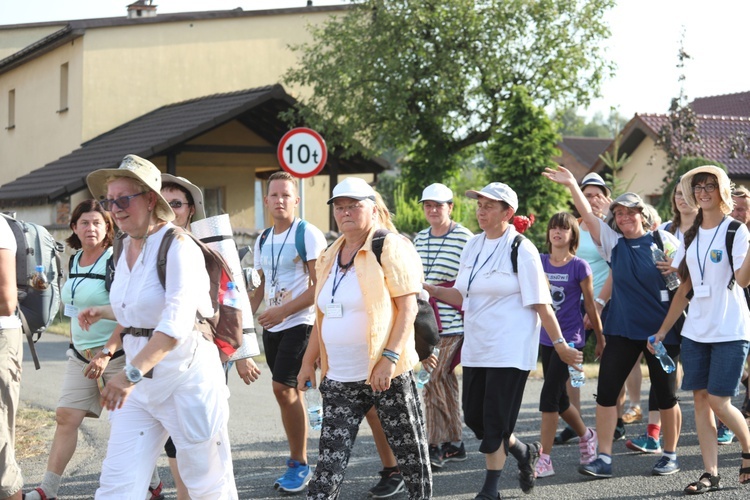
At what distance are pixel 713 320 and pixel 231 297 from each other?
3435 mm

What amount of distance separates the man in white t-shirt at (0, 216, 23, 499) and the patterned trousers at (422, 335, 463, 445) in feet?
10.9

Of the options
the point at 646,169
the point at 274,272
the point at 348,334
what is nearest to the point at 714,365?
the point at 348,334

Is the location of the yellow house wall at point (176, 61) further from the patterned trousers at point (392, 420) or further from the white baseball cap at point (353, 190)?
the patterned trousers at point (392, 420)

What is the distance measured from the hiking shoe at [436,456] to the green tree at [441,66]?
15.6 meters

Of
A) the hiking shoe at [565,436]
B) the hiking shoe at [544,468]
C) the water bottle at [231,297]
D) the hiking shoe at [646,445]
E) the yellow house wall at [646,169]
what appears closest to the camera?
the water bottle at [231,297]

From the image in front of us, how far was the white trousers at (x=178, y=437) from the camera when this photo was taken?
15.1 feet

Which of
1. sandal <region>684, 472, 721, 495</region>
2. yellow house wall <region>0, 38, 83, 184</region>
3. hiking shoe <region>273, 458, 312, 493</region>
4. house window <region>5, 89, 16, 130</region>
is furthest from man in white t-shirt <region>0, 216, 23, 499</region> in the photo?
house window <region>5, 89, 16, 130</region>

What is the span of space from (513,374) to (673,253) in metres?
2.30

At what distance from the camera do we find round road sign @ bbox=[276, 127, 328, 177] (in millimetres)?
12172

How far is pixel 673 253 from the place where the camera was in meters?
8.07

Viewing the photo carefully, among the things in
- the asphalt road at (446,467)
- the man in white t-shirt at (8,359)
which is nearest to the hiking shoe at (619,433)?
the asphalt road at (446,467)

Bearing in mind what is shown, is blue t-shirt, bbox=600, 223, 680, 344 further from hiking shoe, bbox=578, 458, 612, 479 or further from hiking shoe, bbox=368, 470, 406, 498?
hiking shoe, bbox=368, 470, 406, 498

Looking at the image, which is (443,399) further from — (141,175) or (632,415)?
(141,175)

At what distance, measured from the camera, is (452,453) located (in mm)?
8047
